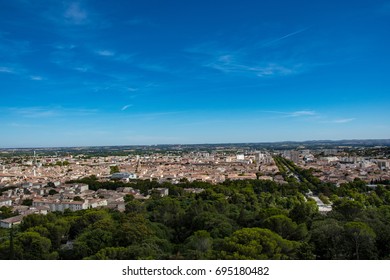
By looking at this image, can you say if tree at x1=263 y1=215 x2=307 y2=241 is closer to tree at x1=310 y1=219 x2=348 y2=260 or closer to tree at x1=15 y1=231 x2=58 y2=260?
tree at x1=310 y1=219 x2=348 y2=260

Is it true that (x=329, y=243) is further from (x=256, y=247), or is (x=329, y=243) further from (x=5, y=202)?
(x=5, y=202)

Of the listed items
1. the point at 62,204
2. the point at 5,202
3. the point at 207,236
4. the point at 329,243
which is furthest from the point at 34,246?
the point at 5,202

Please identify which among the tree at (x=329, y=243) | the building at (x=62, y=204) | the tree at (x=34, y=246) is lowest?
the building at (x=62, y=204)

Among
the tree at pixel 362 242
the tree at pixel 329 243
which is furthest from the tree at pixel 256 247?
the tree at pixel 362 242

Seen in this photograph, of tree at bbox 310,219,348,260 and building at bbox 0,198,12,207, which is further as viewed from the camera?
building at bbox 0,198,12,207

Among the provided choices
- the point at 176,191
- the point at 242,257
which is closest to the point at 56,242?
the point at 242,257

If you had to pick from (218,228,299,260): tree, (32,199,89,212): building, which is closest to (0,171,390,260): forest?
(218,228,299,260): tree

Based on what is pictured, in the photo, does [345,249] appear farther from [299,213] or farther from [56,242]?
[56,242]

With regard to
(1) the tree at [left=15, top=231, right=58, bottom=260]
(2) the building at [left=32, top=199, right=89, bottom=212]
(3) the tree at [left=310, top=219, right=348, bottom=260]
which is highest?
(3) the tree at [left=310, top=219, right=348, bottom=260]

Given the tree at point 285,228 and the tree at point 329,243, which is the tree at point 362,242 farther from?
the tree at point 285,228

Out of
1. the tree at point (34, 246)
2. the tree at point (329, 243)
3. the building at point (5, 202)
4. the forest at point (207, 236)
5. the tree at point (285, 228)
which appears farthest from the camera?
the building at point (5, 202)

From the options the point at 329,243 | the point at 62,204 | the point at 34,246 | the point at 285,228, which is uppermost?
the point at 329,243
